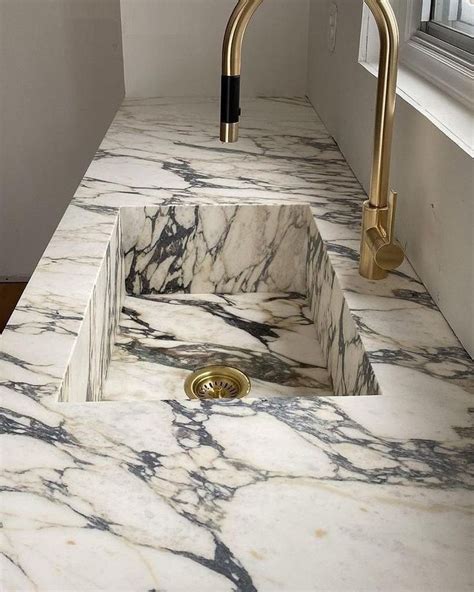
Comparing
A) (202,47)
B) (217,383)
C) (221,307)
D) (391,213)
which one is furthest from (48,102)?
(391,213)

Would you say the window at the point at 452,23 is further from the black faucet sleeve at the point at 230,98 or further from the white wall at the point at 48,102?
the white wall at the point at 48,102

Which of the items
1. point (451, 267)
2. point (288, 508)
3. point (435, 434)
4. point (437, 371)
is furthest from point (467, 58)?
point (288, 508)

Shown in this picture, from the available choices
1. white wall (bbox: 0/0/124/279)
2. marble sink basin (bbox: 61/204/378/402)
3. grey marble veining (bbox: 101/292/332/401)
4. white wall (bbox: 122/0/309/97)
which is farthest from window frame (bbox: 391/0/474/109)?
white wall (bbox: 0/0/124/279)

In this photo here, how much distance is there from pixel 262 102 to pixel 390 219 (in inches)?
49.4

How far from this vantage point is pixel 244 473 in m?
0.67

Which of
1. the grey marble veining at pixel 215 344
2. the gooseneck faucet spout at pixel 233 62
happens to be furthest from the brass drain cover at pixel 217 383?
the gooseneck faucet spout at pixel 233 62

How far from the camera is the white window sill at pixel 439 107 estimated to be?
3.13 feet

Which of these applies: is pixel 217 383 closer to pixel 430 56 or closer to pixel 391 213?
pixel 391 213

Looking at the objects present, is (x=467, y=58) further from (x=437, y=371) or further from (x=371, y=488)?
(x=371, y=488)

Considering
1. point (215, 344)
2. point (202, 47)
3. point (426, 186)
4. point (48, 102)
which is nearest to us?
point (426, 186)

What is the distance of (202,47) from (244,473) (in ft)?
5.71

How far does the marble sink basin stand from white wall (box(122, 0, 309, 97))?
38.8 inches

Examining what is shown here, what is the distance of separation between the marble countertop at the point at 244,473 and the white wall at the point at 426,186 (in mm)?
41

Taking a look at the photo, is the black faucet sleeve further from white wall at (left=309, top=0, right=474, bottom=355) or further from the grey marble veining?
the grey marble veining
